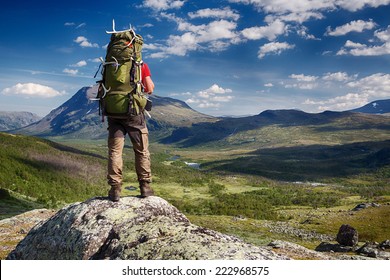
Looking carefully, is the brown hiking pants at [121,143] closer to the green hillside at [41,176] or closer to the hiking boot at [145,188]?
the hiking boot at [145,188]

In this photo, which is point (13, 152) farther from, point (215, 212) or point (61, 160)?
point (215, 212)

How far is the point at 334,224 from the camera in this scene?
106125 mm

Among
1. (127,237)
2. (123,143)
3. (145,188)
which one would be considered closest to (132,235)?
(127,237)

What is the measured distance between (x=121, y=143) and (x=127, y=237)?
167 inches

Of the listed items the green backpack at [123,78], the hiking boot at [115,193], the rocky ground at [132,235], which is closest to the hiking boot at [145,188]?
the rocky ground at [132,235]

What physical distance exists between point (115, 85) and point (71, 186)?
526 ft

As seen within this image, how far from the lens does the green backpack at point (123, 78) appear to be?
13.1 meters

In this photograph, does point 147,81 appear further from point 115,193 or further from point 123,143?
point 115,193

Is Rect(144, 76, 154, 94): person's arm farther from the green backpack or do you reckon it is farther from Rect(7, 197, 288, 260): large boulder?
Rect(7, 197, 288, 260): large boulder

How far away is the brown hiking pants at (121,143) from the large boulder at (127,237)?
49.5 inches

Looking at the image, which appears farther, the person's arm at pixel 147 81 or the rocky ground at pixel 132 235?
the person's arm at pixel 147 81

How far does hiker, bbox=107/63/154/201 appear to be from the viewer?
534 inches

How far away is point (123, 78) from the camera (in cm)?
1298

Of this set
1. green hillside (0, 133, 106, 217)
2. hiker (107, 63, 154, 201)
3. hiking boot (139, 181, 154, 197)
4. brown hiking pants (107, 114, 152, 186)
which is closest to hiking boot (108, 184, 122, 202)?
hiker (107, 63, 154, 201)
